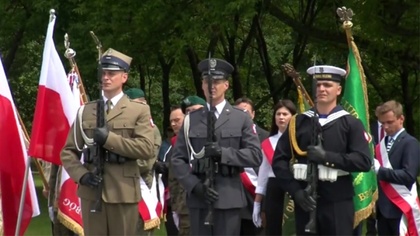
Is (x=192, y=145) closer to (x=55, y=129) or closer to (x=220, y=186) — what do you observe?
(x=220, y=186)

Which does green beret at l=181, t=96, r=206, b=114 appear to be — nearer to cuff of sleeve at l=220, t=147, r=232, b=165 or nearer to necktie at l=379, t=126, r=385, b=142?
necktie at l=379, t=126, r=385, b=142

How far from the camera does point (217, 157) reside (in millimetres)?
7684

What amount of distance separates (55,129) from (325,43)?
13864 millimetres

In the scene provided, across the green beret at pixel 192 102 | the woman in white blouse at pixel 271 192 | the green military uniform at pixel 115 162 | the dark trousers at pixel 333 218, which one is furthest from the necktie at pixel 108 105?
the green beret at pixel 192 102

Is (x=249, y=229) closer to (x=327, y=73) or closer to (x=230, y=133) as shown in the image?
(x=230, y=133)

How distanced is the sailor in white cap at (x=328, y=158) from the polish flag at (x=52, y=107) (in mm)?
2552

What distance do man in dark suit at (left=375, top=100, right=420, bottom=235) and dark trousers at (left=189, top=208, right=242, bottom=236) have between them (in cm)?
224

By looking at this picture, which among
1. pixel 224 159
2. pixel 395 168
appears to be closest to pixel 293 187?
pixel 224 159

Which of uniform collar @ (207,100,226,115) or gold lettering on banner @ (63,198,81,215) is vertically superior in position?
uniform collar @ (207,100,226,115)

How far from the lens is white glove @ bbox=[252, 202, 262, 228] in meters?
9.63

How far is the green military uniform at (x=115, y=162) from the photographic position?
7949 millimetres

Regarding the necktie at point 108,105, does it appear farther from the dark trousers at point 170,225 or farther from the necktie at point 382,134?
the dark trousers at point 170,225

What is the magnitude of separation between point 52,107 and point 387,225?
11.7 ft

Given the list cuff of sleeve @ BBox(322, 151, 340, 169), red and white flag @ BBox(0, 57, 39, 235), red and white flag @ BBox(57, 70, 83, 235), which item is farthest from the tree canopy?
cuff of sleeve @ BBox(322, 151, 340, 169)
